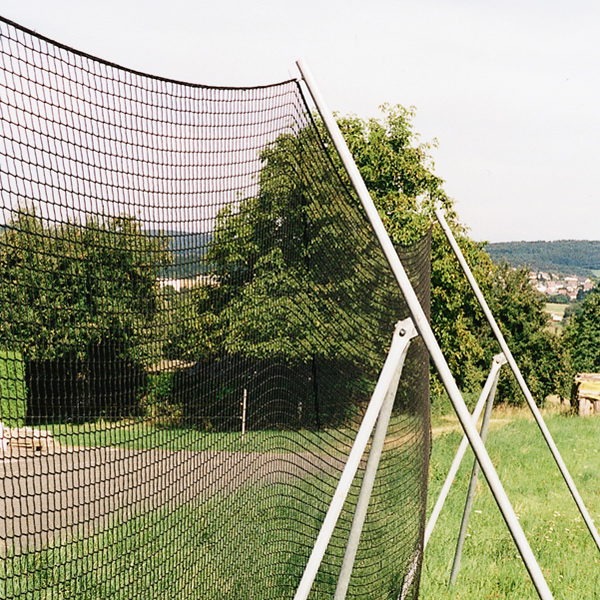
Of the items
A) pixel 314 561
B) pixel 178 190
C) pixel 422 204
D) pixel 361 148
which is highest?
pixel 361 148

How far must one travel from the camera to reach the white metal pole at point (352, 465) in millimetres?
2571

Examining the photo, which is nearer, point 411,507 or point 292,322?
→ point 292,322

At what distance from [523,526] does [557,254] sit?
120 metres

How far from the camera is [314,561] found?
8.51 ft

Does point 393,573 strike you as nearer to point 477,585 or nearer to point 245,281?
point 477,585

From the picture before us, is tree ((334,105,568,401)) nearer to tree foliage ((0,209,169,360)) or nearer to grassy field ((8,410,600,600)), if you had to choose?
grassy field ((8,410,600,600))

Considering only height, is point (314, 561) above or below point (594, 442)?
above

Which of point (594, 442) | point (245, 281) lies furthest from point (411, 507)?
point (594, 442)

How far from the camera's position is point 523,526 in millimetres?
7266

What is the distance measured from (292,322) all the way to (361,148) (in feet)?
69.1

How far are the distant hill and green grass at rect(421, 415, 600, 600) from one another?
105614 mm

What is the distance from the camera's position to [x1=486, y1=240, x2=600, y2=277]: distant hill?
114938 mm

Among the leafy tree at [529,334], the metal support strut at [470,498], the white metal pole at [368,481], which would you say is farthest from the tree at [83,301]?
the leafy tree at [529,334]

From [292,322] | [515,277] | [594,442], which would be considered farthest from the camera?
[515,277]
